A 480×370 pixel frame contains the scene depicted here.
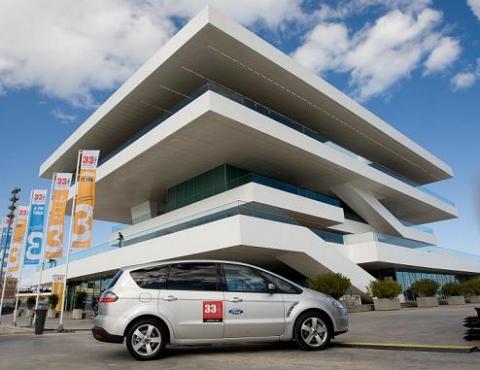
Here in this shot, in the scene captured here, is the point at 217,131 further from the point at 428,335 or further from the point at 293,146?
the point at 428,335

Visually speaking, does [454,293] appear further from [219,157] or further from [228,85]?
[228,85]

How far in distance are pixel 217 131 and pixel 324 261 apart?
9.41 m

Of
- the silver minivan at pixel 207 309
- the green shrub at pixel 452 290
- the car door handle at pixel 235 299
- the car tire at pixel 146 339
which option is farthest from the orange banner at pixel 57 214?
the green shrub at pixel 452 290

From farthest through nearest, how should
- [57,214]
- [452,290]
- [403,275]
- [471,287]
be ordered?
[403,275], [471,287], [452,290], [57,214]

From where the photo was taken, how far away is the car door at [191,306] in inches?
275

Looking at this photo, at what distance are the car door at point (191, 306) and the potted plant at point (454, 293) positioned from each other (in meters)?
26.6

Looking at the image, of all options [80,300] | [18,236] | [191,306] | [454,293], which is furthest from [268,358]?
[80,300]

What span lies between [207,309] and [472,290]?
29.9m

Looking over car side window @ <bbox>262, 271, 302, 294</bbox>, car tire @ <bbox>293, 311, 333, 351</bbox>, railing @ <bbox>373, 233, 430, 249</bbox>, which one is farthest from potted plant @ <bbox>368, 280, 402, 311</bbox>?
car side window @ <bbox>262, 271, 302, 294</bbox>

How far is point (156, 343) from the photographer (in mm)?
6887

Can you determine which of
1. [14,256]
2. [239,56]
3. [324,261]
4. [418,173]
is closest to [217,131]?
[239,56]

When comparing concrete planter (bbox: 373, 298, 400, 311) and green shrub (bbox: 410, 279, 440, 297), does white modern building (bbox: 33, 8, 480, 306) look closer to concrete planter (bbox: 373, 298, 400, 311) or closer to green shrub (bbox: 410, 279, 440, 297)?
concrete planter (bbox: 373, 298, 400, 311)

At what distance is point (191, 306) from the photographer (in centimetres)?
706

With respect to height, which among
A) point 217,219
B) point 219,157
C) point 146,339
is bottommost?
point 146,339
